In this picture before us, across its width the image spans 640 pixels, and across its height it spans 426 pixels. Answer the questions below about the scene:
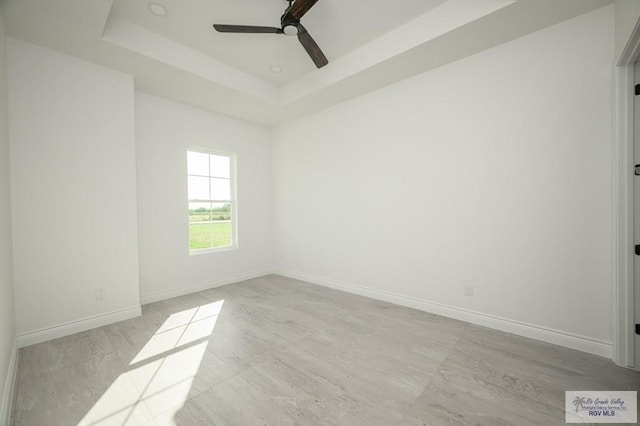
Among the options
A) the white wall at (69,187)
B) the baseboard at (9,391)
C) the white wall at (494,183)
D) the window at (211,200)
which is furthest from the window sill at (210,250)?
the baseboard at (9,391)

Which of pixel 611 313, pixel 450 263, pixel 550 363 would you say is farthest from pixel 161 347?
pixel 611 313

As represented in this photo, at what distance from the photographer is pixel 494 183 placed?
268 cm

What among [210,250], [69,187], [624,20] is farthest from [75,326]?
[624,20]

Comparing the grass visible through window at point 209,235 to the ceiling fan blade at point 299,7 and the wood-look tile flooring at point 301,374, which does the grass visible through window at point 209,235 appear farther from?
the ceiling fan blade at point 299,7

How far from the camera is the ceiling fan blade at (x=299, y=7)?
1.94 m

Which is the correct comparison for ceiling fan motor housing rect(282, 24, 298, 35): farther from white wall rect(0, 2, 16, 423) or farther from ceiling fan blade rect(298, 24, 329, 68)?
white wall rect(0, 2, 16, 423)

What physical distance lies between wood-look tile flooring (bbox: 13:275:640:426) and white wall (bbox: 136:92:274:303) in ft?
2.99

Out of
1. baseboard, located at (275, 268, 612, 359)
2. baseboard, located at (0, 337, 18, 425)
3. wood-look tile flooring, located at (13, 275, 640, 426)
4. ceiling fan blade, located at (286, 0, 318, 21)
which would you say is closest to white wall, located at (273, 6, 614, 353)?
baseboard, located at (275, 268, 612, 359)

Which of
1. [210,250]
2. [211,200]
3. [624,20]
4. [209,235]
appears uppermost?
[624,20]

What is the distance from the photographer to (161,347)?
2.38 m

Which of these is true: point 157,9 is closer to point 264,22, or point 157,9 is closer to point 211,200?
point 264,22

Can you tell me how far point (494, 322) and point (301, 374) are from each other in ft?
6.72

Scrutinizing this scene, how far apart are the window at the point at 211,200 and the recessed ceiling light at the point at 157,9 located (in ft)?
6.17

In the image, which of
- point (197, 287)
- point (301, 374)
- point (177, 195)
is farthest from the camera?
point (197, 287)
